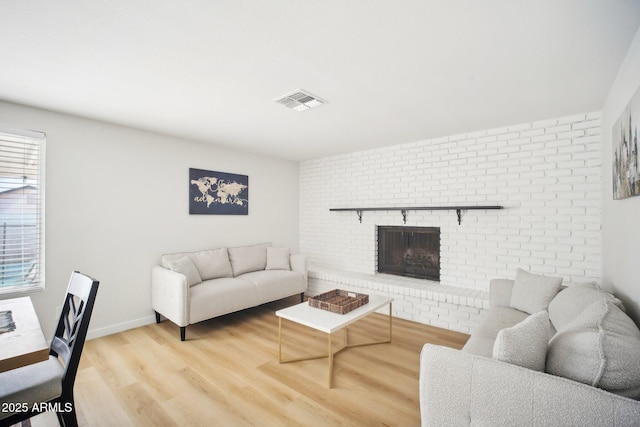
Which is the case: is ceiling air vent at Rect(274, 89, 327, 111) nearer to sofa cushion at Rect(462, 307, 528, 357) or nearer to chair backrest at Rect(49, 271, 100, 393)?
chair backrest at Rect(49, 271, 100, 393)

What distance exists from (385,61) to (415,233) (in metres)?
2.70

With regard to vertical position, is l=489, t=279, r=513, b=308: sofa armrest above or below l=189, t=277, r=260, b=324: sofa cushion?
above

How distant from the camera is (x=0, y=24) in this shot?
5.12 ft

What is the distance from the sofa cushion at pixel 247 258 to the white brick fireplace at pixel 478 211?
87 cm

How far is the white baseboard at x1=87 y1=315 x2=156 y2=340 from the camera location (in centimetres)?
310

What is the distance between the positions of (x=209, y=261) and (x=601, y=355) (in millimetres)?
3696

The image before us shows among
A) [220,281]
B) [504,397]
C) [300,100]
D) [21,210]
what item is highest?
[300,100]

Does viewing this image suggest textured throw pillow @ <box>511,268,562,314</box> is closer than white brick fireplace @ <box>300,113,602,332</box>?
Yes

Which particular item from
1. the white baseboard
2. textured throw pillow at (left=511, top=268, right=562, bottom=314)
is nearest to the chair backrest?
the white baseboard

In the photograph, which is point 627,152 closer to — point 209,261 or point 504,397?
point 504,397

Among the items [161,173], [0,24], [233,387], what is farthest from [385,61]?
[161,173]

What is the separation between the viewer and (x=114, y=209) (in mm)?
3260

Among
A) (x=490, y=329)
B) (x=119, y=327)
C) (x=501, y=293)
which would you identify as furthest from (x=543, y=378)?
(x=119, y=327)

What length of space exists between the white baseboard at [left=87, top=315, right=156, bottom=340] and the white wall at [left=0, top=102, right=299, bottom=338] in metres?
0.01
